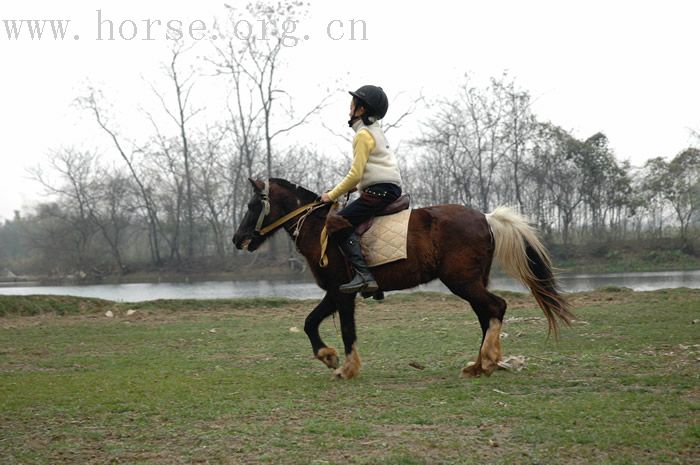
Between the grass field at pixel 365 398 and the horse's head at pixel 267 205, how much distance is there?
69.6 inches

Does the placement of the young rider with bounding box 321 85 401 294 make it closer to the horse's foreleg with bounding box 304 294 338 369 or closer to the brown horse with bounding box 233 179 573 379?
the brown horse with bounding box 233 179 573 379

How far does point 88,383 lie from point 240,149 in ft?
128

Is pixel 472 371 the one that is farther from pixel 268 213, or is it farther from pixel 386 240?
pixel 268 213

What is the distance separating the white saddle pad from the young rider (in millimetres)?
110

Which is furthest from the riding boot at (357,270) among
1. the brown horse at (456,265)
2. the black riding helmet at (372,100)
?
the black riding helmet at (372,100)

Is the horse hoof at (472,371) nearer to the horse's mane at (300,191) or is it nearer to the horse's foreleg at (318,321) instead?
the horse's foreleg at (318,321)

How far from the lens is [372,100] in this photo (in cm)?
794

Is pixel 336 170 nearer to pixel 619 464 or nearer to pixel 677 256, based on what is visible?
pixel 677 256

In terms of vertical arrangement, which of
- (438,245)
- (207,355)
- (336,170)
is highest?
(336,170)

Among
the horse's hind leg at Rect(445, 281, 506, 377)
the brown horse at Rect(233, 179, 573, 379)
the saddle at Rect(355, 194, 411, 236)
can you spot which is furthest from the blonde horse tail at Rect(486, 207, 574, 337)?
the saddle at Rect(355, 194, 411, 236)

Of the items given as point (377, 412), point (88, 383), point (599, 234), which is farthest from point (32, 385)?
point (599, 234)

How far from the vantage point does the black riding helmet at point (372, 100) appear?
26.1 feet

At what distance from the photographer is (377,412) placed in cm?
596

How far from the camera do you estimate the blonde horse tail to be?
8016 mm
